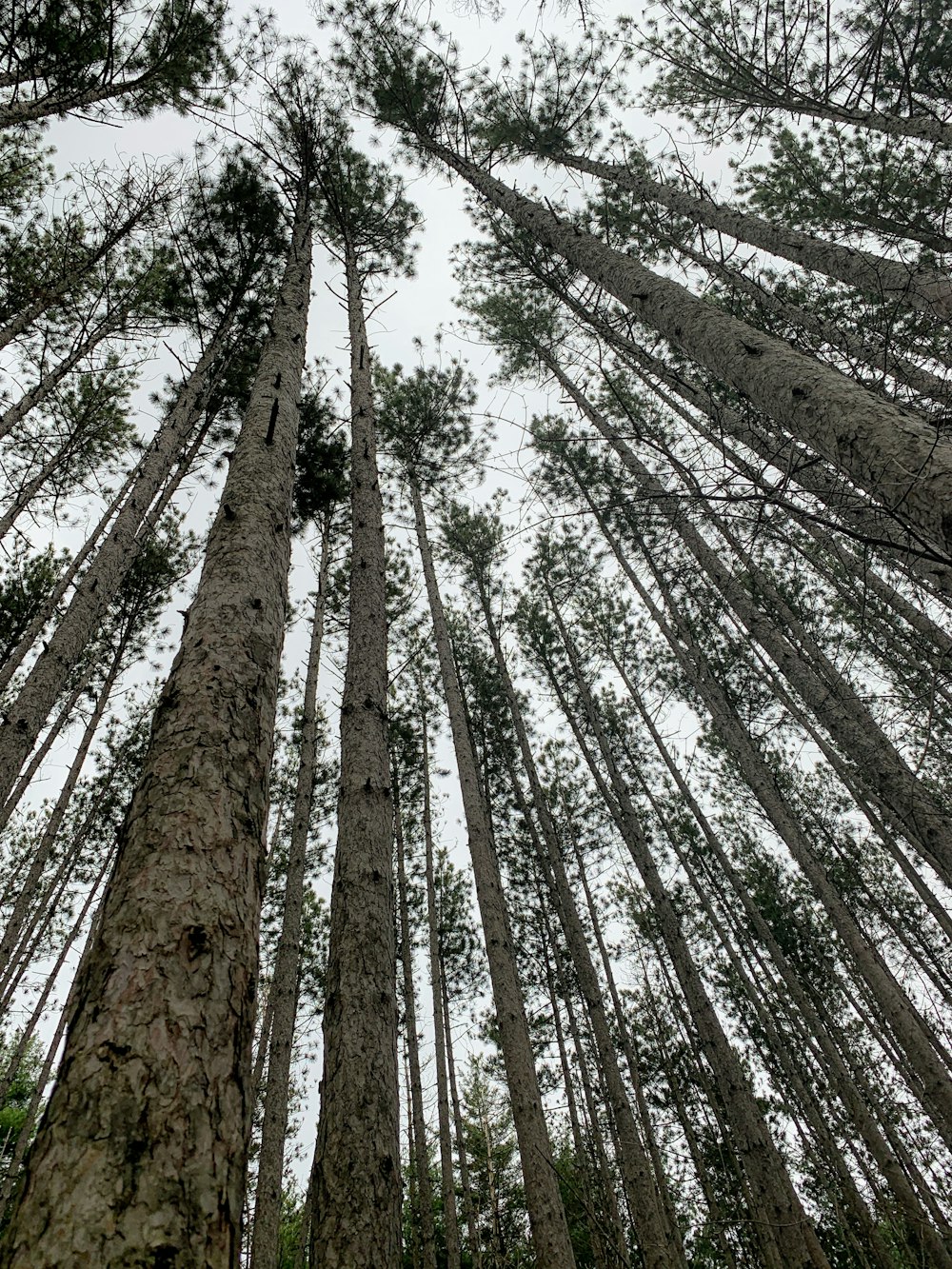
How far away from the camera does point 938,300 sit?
14.8 feet

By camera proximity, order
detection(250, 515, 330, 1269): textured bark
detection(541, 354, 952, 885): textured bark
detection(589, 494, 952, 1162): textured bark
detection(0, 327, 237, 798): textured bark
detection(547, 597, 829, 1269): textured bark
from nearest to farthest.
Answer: detection(541, 354, 952, 885): textured bark
detection(0, 327, 237, 798): textured bark
detection(589, 494, 952, 1162): textured bark
detection(547, 597, 829, 1269): textured bark
detection(250, 515, 330, 1269): textured bark

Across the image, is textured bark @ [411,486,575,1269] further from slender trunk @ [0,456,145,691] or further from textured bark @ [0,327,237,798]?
slender trunk @ [0,456,145,691]

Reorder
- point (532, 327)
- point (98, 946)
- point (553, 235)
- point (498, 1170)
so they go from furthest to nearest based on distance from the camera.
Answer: point (498, 1170) < point (532, 327) < point (553, 235) < point (98, 946)

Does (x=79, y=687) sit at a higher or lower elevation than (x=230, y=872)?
higher

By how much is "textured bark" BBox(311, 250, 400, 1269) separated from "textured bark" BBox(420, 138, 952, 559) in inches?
112

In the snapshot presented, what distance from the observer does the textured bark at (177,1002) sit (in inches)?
37.9

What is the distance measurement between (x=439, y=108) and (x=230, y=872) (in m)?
10.2

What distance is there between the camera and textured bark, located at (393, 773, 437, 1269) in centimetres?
845

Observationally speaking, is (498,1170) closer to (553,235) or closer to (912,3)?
(553,235)

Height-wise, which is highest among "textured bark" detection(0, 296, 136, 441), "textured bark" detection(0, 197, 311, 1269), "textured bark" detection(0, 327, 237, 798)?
"textured bark" detection(0, 296, 136, 441)

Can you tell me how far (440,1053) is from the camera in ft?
31.8

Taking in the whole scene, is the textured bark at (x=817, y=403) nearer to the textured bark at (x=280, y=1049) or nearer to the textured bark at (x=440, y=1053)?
the textured bark at (x=280, y=1049)

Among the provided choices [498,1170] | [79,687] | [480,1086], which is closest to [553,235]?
[79,687]

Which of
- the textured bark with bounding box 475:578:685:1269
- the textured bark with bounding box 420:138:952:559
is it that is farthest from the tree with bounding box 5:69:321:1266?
the textured bark with bounding box 475:578:685:1269
